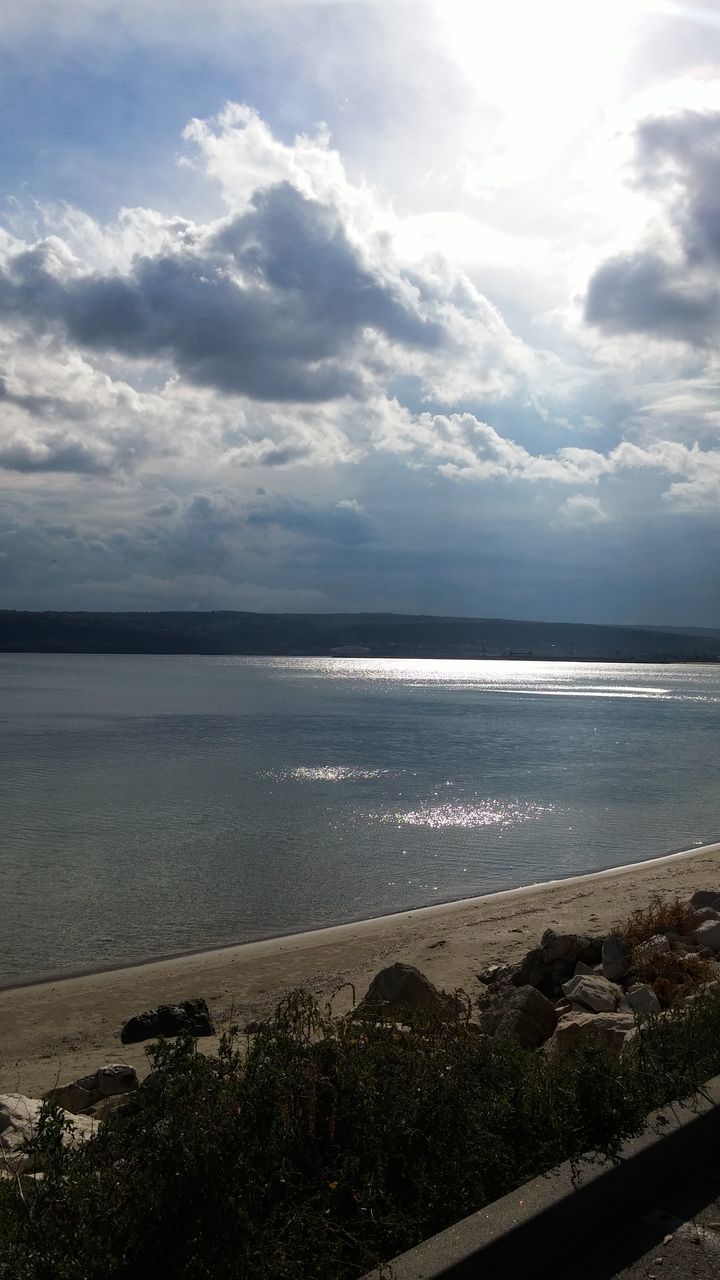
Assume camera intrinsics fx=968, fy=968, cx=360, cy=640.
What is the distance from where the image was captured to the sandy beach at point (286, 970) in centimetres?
883

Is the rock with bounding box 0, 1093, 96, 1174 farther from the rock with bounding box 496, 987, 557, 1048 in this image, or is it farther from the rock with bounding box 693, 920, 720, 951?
the rock with bounding box 693, 920, 720, 951

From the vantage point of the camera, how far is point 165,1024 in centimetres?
892

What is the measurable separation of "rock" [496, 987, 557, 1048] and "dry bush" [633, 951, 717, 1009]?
105cm

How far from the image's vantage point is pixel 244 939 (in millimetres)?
13383

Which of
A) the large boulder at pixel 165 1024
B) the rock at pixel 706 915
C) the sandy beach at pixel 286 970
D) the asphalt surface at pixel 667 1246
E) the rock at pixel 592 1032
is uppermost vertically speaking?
the asphalt surface at pixel 667 1246

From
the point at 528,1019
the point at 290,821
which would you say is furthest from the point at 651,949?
the point at 290,821

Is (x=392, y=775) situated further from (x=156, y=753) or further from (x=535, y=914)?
(x=535, y=914)

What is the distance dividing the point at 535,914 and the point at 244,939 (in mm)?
4151

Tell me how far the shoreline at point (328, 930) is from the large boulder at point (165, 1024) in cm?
274

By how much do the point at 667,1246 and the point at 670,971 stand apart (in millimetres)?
5290

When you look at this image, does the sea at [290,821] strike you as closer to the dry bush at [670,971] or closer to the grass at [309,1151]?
the dry bush at [670,971]

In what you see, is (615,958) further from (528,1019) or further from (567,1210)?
(567,1210)

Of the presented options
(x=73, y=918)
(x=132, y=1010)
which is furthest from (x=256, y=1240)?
(x=73, y=918)

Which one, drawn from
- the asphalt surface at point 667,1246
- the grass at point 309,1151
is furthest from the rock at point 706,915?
the asphalt surface at point 667,1246
